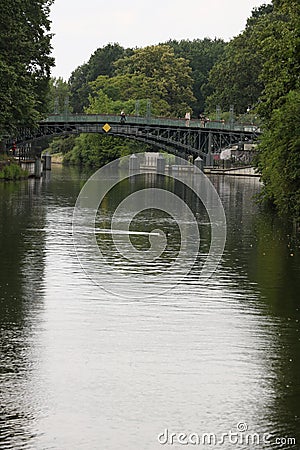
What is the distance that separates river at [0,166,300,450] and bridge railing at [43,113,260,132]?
239ft

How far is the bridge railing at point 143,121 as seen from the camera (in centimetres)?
9869

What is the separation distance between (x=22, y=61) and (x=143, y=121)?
38710 mm

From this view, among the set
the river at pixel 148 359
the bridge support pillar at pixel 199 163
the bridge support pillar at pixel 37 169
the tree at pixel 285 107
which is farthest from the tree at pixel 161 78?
the river at pixel 148 359

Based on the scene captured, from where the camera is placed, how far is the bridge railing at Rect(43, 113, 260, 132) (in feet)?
324

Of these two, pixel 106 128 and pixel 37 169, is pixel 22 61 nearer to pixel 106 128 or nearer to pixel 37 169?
pixel 37 169

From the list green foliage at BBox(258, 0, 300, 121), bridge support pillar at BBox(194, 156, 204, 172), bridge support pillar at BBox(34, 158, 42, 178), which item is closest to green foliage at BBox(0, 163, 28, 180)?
bridge support pillar at BBox(34, 158, 42, 178)

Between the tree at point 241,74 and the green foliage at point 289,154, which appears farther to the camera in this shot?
the tree at point 241,74

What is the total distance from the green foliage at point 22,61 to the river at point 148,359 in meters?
36.0

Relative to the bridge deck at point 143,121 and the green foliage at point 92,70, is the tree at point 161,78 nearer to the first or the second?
the green foliage at point 92,70

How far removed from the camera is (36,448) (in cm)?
1146

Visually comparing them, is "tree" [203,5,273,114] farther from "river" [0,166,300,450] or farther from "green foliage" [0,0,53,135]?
"river" [0,166,300,450]

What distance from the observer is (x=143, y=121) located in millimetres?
106625

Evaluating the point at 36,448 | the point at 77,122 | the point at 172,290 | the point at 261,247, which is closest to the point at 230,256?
the point at 261,247

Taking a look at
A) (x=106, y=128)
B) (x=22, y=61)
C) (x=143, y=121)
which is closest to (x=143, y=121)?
(x=143, y=121)
